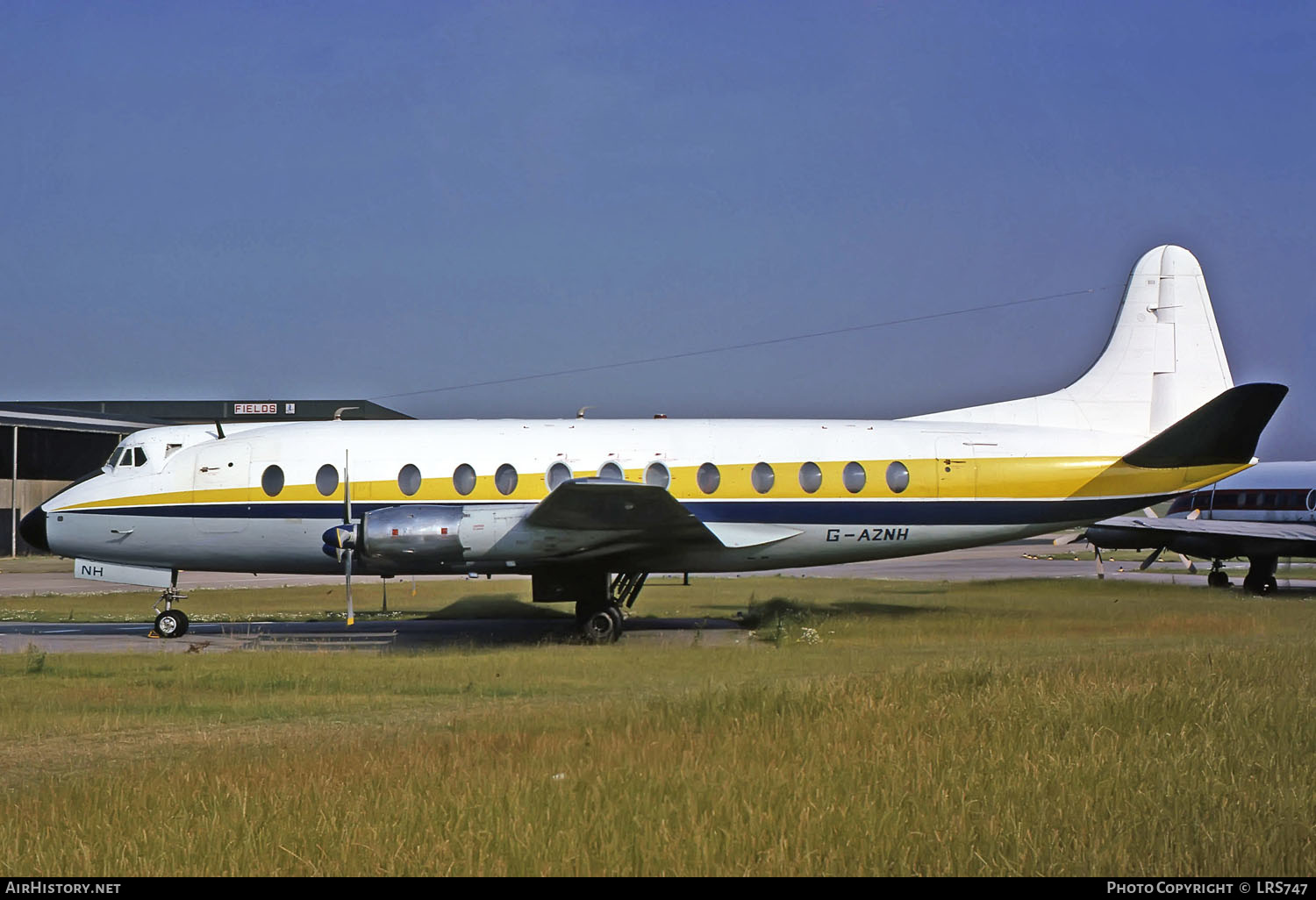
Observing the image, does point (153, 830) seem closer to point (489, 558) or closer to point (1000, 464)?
point (489, 558)

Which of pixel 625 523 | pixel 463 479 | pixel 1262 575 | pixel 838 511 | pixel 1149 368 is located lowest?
pixel 1262 575

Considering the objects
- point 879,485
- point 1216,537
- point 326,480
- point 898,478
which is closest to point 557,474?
point 326,480

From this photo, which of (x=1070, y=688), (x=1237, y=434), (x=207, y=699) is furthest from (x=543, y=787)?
(x=1237, y=434)

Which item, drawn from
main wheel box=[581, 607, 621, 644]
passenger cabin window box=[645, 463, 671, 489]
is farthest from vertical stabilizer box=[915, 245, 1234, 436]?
main wheel box=[581, 607, 621, 644]

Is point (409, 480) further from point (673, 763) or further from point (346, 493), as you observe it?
point (673, 763)

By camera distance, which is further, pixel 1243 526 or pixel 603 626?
pixel 1243 526

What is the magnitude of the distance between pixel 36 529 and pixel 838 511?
46.5 feet

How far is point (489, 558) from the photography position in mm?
18250

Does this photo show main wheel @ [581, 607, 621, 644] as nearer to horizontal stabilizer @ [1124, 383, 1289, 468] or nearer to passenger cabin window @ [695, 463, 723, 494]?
passenger cabin window @ [695, 463, 723, 494]

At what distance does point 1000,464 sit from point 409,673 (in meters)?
10.8

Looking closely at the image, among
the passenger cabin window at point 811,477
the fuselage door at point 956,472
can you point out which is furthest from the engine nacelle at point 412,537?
the fuselage door at point 956,472

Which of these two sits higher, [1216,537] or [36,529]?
[36,529]

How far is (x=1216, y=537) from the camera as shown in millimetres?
30984

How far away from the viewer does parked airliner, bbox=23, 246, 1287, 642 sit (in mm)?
19625
